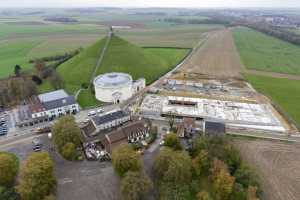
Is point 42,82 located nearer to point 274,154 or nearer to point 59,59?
point 59,59

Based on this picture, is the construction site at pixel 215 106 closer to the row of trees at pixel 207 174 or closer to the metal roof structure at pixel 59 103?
the row of trees at pixel 207 174

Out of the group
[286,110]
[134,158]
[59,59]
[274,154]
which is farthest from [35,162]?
[59,59]

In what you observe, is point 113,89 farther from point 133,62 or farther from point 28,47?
point 28,47

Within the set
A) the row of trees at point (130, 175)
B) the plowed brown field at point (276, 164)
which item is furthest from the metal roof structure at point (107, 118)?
the plowed brown field at point (276, 164)

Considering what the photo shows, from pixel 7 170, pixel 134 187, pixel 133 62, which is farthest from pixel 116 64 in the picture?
pixel 134 187

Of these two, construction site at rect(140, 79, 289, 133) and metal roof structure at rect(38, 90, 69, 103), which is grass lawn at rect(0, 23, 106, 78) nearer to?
metal roof structure at rect(38, 90, 69, 103)

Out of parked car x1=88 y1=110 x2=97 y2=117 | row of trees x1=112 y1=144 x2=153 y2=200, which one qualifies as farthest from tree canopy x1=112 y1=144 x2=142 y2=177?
parked car x1=88 y1=110 x2=97 y2=117
